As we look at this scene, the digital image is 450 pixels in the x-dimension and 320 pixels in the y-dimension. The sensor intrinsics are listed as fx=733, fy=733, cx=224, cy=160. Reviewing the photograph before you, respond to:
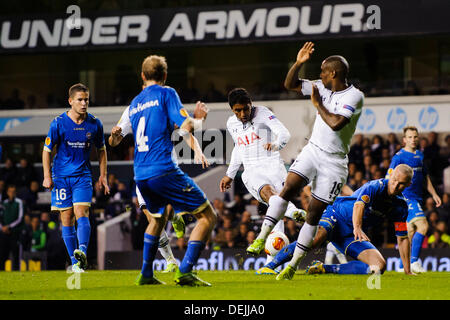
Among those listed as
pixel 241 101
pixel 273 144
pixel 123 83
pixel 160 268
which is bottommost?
pixel 160 268

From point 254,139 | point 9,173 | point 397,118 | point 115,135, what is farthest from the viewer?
point 397,118

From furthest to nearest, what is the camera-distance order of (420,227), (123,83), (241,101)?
(123,83)
(420,227)
(241,101)

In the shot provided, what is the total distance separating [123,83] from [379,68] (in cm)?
912

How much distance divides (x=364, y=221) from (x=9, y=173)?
14.5 m

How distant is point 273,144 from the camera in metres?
9.06

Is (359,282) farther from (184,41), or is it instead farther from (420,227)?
(184,41)

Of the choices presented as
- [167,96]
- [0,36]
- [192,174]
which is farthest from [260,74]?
[167,96]

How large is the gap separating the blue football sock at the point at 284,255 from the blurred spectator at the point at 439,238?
6986 mm

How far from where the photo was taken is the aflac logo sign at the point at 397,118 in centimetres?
2214

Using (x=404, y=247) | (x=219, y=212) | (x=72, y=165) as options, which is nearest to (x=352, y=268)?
(x=404, y=247)

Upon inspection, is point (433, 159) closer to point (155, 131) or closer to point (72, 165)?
point (72, 165)

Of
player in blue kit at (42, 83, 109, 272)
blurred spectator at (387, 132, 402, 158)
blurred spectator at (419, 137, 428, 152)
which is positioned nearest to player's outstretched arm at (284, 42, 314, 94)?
player in blue kit at (42, 83, 109, 272)

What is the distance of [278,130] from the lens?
9.53 m

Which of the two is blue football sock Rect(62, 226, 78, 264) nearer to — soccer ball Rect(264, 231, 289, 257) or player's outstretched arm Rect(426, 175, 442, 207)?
soccer ball Rect(264, 231, 289, 257)
